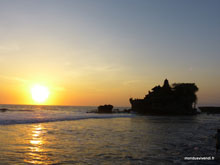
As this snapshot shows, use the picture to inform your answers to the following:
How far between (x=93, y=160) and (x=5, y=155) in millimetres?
6335

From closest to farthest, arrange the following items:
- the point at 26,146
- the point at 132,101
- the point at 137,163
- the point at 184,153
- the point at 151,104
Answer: the point at 137,163, the point at 184,153, the point at 26,146, the point at 151,104, the point at 132,101

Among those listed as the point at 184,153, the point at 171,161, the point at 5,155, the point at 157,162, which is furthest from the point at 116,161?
the point at 5,155

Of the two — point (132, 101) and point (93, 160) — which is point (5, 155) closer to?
point (93, 160)

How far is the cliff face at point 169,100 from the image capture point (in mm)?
108625

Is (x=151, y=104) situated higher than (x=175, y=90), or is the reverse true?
(x=175, y=90)

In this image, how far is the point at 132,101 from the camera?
127m

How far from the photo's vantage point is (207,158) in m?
15.5

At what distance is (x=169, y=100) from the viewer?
110 metres

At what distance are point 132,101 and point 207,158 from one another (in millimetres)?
112232

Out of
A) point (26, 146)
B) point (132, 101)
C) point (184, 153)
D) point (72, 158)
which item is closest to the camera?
point (72, 158)

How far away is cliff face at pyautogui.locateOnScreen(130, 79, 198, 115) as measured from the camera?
4277 inches

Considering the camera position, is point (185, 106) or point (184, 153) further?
point (185, 106)

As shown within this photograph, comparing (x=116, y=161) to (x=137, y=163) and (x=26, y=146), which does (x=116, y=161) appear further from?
(x=26, y=146)

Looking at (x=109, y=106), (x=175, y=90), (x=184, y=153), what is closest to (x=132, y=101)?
(x=109, y=106)
